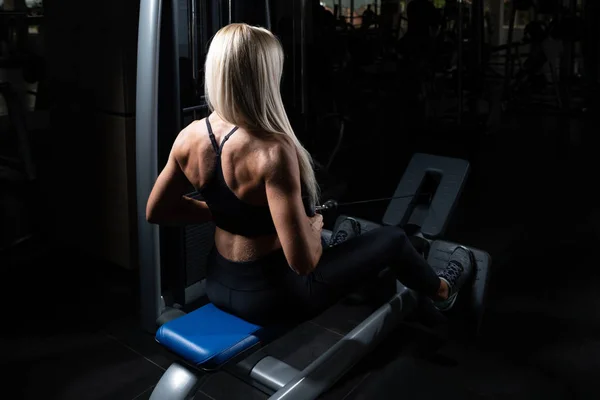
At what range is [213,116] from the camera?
1.35m

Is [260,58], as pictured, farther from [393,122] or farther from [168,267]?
[393,122]

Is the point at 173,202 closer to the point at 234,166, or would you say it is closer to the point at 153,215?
the point at 153,215

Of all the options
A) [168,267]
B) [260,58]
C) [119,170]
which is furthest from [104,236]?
[260,58]

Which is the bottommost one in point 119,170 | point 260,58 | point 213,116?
point 119,170

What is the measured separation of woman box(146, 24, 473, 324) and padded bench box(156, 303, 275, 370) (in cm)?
3

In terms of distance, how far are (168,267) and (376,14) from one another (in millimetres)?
3851

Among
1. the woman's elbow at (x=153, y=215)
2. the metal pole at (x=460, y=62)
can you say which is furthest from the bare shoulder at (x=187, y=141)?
the metal pole at (x=460, y=62)

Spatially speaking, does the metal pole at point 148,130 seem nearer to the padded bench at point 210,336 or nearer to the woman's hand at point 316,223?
the padded bench at point 210,336

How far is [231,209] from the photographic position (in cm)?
132

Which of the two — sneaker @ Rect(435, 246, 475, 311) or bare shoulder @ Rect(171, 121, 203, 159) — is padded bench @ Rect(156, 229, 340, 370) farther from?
sneaker @ Rect(435, 246, 475, 311)

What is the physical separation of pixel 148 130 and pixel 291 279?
0.57 m

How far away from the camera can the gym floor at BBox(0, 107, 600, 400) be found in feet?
5.73

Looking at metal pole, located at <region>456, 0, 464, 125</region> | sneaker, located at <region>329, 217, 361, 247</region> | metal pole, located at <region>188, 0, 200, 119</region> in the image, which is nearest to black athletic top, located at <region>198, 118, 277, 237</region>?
metal pole, located at <region>188, 0, 200, 119</region>

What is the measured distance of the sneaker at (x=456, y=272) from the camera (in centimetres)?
193
